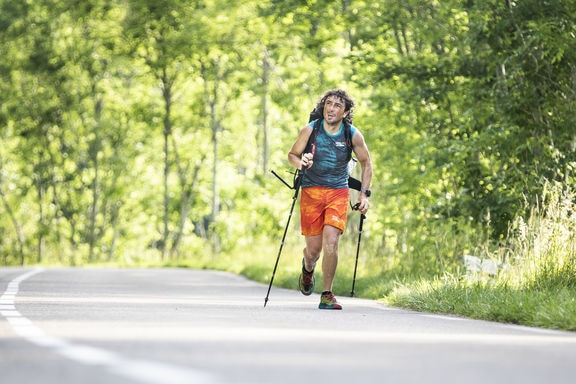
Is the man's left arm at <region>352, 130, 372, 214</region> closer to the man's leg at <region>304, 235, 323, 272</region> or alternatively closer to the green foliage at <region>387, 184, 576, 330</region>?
the man's leg at <region>304, 235, 323, 272</region>

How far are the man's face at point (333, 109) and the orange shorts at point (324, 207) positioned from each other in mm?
701

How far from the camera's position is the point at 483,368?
728 centimetres

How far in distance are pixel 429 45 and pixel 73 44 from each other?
84.1 ft

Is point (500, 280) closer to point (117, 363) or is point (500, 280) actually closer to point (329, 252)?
point (329, 252)

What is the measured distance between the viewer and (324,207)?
1366 centimetres

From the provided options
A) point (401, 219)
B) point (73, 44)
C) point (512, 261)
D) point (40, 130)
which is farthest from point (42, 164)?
point (512, 261)

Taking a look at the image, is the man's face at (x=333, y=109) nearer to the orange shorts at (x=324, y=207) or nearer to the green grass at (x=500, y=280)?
the orange shorts at (x=324, y=207)

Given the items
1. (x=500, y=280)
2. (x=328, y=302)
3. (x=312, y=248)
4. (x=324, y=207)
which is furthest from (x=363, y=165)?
(x=500, y=280)

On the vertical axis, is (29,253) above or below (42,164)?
below

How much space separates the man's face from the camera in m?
13.6

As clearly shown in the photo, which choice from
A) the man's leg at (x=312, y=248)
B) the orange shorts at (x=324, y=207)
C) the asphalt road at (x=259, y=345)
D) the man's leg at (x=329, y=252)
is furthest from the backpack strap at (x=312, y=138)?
the asphalt road at (x=259, y=345)

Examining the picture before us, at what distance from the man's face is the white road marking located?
4.74 m

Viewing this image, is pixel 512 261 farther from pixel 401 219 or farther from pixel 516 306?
pixel 401 219

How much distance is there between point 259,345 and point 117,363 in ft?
4.83
